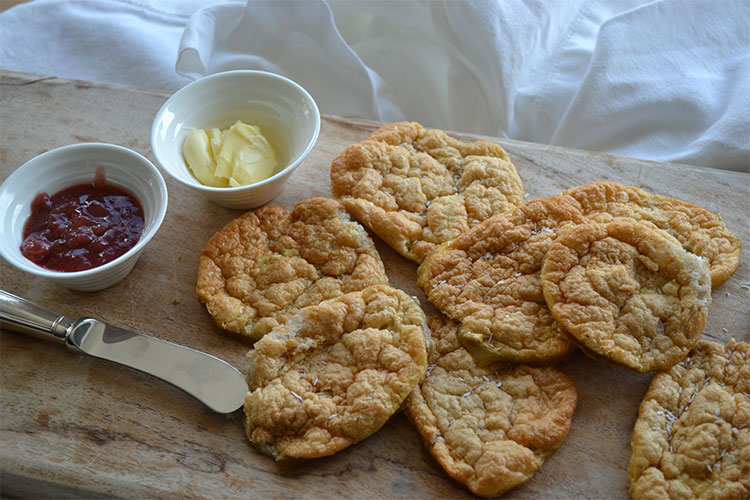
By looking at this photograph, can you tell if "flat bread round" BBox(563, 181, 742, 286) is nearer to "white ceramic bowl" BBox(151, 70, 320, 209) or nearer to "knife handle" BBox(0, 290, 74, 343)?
"white ceramic bowl" BBox(151, 70, 320, 209)

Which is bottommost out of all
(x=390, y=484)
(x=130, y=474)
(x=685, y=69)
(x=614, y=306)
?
(x=130, y=474)

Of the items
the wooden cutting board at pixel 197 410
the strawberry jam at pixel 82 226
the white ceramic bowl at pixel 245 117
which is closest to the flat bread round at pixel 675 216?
the wooden cutting board at pixel 197 410

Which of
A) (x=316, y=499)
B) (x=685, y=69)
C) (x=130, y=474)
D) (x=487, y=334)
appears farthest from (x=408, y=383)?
(x=685, y=69)

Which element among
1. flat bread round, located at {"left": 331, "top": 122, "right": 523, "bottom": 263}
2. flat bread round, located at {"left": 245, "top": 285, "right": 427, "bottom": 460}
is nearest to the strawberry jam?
flat bread round, located at {"left": 245, "top": 285, "right": 427, "bottom": 460}

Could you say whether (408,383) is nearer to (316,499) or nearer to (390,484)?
(390,484)

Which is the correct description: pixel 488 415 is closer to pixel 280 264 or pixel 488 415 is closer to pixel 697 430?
pixel 697 430

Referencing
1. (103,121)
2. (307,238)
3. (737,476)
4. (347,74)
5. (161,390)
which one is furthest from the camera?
(347,74)

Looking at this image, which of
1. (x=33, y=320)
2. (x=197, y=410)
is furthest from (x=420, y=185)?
(x=33, y=320)

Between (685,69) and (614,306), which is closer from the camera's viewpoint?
(614,306)

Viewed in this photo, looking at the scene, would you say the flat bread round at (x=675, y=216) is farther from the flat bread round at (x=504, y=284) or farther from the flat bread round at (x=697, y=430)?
the flat bread round at (x=697, y=430)
